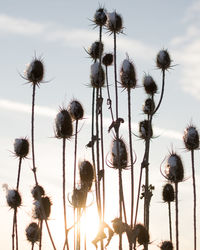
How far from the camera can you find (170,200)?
12.3 m

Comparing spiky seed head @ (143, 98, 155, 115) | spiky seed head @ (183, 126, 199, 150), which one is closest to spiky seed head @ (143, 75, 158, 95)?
spiky seed head @ (143, 98, 155, 115)

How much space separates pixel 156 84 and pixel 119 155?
9.69 ft

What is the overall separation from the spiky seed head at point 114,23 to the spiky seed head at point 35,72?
152cm

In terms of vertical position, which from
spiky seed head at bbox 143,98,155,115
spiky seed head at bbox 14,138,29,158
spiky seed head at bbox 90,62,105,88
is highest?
spiky seed head at bbox 90,62,105,88

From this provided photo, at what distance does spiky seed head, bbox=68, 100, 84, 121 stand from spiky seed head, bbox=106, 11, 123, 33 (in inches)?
63.9

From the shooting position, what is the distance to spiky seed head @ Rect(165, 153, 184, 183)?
31.3ft

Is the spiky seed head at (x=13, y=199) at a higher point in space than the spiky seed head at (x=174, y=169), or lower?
lower

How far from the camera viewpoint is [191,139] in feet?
32.8

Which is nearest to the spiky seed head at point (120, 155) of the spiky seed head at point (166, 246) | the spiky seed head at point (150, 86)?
the spiky seed head at point (150, 86)

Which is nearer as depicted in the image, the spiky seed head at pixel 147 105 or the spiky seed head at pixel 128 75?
the spiky seed head at pixel 128 75

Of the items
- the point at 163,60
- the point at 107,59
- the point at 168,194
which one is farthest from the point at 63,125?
the point at 168,194

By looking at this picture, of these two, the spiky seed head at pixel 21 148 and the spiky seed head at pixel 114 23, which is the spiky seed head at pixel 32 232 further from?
the spiky seed head at pixel 114 23

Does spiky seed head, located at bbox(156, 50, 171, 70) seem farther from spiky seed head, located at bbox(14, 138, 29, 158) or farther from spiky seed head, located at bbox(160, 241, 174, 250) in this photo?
spiky seed head, located at bbox(160, 241, 174, 250)

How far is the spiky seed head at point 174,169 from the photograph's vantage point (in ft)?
31.3
